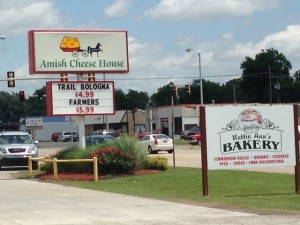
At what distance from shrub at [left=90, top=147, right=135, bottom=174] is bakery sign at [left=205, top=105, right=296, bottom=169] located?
804cm

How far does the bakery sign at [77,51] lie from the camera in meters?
27.8

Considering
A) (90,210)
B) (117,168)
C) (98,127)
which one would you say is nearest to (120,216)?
(90,210)

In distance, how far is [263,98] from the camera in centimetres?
12575

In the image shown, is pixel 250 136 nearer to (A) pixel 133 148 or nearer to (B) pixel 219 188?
(B) pixel 219 188

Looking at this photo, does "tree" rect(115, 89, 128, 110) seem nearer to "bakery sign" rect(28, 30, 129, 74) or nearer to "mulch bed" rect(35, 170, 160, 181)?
"bakery sign" rect(28, 30, 129, 74)

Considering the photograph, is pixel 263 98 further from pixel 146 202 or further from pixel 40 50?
pixel 146 202

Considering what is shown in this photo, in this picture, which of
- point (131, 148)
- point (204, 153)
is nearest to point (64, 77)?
point (131, 148)

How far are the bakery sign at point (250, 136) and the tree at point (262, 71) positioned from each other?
105838mm

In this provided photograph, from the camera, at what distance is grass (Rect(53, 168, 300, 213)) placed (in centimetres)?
1619

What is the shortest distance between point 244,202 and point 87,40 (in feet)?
46.7

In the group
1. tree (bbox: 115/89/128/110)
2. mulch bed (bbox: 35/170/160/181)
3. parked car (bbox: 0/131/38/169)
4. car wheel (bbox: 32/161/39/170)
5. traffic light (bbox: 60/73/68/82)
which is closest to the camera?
mulch bed (bbox: 35/170/160/181)

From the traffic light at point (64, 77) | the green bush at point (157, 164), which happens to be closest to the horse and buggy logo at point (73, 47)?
the traffic light at point (64, 77)

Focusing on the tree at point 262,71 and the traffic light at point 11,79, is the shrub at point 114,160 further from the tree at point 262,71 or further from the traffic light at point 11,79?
Result: the tree at point 262,71

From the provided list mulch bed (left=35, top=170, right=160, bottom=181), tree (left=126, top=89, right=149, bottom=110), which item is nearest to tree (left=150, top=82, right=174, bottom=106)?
tree (left=126, top=89, right=149, bottom=110)
